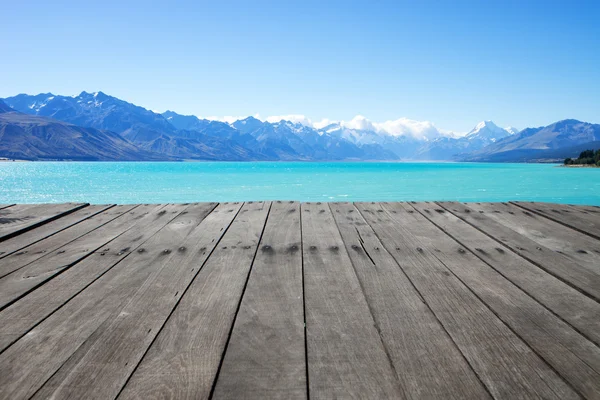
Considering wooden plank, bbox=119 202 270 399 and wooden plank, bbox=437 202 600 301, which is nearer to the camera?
wooden plank, bbox=119 202 270 399

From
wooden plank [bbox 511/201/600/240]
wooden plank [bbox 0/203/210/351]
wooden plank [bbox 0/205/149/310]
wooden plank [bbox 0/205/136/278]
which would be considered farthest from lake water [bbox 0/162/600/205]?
wooden plank [bbox 0/203/210/351]

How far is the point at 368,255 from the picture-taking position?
260 cm

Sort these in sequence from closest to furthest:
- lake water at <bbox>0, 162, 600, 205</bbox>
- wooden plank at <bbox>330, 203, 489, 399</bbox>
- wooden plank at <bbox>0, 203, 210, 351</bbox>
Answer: wooden plank at <bbox>330, 203, 489, 399</bbox>, wooden plank at <bbox>0, 203, 210, 351</bbox>, lake water at <bbox>0, 162, 600, 205</bbox>

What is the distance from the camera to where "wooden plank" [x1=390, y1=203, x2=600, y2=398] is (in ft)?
4.27

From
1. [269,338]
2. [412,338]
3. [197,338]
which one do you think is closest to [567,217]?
[412,338]

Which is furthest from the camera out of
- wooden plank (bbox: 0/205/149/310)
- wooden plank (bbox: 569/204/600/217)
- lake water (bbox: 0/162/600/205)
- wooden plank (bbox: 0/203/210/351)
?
lake water (bbox: 0/162/600/205)

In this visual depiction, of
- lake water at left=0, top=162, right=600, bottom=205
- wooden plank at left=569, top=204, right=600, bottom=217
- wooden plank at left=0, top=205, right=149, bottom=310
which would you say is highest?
wooden plank at left=569, top=204, right=600, bottom=217

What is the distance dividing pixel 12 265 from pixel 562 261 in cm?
354

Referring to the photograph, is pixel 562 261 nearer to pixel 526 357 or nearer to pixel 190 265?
pixel 526 357

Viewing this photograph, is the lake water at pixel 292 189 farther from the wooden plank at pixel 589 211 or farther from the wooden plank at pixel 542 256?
the wooden plank at pixel 542 256

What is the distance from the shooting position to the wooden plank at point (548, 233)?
2.63m

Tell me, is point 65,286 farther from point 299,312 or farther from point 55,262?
point 299,312

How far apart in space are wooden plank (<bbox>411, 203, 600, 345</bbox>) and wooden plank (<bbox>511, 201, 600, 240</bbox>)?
0.97 meters

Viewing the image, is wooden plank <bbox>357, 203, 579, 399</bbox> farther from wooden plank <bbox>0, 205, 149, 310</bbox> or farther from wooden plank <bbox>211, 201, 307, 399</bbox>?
wooden plank <bbox>0, 205, 149, 310</bbox>
